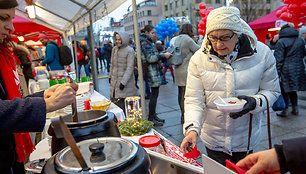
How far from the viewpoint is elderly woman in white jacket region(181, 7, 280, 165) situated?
162 centimetres

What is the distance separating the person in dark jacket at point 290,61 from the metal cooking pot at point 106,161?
4.84 m

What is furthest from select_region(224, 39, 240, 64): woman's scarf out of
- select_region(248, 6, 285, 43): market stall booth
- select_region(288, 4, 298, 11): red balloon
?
select_region(248, 6, 285, 43): market stall booth

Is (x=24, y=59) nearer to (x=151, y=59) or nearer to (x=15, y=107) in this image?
(x=151, y=59)

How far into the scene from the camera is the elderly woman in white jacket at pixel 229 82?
1625 millimetres

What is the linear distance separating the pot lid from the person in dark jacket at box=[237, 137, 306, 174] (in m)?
0.47

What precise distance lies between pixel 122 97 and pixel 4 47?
2.69 m

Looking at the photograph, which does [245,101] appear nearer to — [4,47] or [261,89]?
[261,89]

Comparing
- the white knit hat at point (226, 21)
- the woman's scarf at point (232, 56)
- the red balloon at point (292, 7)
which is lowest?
the woman's scarf at point (232, 56)

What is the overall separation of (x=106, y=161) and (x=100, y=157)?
0.03 m

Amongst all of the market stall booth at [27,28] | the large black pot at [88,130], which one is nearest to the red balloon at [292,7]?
the large black pot at [88,130]

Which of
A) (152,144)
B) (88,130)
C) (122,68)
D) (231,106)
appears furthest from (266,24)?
(88,130)

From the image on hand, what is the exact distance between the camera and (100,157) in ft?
2.50

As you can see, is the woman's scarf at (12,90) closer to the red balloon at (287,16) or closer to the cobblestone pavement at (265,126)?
the cobblestone pavement at (265,126)

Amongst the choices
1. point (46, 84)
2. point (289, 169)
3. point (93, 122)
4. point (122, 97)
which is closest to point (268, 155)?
point (289, 169)
